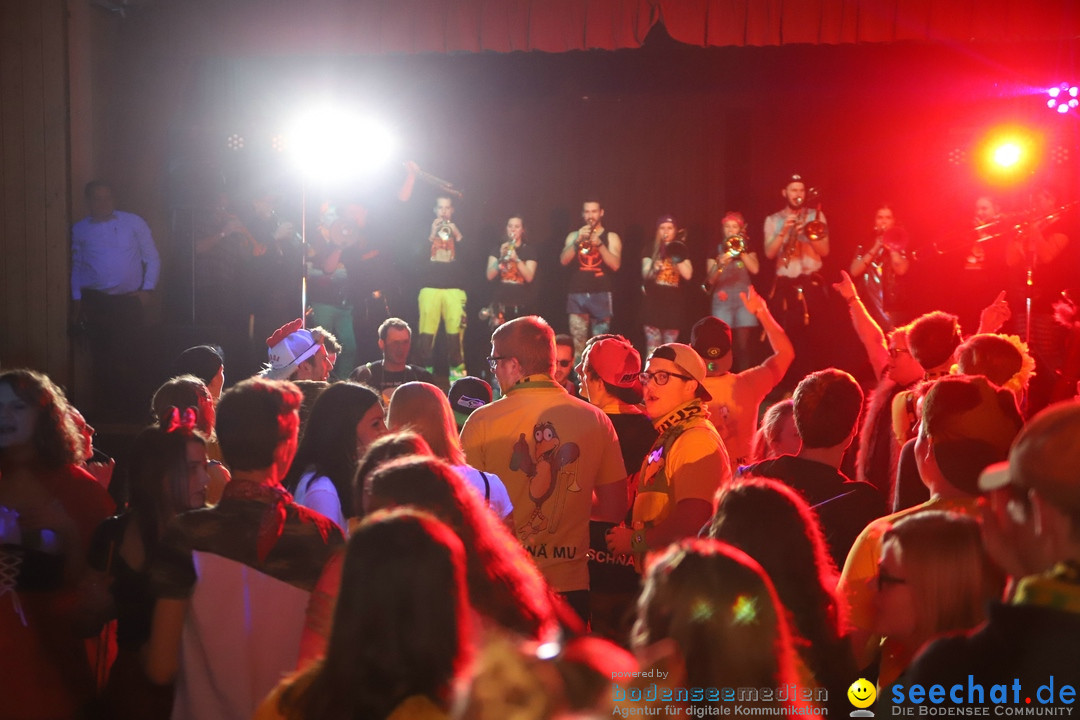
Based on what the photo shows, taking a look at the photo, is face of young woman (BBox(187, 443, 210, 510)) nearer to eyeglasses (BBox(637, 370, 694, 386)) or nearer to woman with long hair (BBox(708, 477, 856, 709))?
woman with long hair (BBox(708, 477, 856, 709))

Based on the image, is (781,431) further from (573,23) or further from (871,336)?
(573,23)

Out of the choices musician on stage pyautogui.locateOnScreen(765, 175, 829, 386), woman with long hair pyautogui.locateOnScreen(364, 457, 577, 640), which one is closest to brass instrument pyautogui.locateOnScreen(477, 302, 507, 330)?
musician on stage pyautogui.locateOnScreen(765, 175, 829, 386)

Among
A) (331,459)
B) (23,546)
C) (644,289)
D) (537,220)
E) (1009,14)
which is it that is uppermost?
(1009,14)

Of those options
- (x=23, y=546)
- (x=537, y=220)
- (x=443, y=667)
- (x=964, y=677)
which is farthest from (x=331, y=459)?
(x=537, y=220)

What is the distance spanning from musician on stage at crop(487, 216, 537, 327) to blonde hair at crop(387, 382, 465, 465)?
6959 millimetres

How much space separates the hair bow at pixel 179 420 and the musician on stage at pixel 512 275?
22.0 ft

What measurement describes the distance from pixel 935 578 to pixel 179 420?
2305 mm

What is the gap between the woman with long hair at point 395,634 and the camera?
1542 millimetres

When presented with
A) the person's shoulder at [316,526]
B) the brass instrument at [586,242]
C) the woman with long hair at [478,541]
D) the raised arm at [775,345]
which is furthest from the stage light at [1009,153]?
the person's shoulder at [316,526]

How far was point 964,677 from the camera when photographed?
57.1 inches

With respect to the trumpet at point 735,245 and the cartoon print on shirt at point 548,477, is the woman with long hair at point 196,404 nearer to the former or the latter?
the cartoon print on shirt at point 548,477

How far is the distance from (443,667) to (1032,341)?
9199 mm

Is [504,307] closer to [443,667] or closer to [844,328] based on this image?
[844,328]

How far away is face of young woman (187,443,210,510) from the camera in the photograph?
8.57ft
